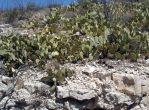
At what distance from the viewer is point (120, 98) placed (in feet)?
22.2

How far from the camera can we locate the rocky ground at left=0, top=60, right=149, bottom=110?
6727mm

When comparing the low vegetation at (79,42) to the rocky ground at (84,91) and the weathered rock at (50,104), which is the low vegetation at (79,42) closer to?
the rocky ground at (84,91)

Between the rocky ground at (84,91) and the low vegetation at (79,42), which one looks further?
the low vegetation at (79,42)

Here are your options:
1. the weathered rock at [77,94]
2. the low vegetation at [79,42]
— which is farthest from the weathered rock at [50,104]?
the low vegetation at [79,42]

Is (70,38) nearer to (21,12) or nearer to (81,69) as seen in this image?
(81,69)

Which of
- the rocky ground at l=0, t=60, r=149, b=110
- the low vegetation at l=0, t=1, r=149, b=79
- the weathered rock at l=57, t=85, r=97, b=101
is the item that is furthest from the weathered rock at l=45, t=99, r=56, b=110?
the low vegetation at l=0, t=1, r=149, b=79

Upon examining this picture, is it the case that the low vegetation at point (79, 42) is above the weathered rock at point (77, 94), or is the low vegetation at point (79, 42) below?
above

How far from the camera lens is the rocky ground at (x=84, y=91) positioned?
673 centimetres

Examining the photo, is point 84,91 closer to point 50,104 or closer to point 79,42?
point 50,104

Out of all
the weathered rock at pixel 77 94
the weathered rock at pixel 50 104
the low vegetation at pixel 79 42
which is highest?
the low vegetation at pixel 79 42

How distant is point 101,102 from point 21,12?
19.9ft

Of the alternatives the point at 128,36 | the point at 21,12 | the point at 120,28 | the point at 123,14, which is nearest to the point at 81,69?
the point at 128,36

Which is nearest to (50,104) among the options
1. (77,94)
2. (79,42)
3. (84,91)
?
(77,94)

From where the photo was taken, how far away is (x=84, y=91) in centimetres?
674
